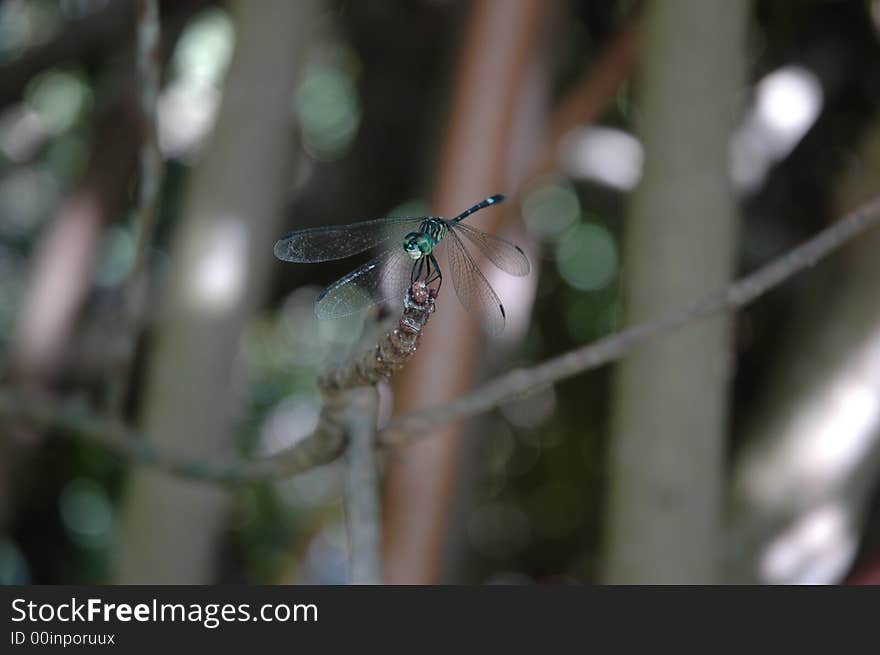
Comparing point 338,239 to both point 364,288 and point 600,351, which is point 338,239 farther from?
point 600,351

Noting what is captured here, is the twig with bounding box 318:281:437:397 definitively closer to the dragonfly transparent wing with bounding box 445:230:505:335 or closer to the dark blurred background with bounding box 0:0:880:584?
the dragonfly transparent wing with bounding box 445:230:505:335

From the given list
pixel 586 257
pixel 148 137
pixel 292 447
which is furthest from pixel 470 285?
pixel 586 257

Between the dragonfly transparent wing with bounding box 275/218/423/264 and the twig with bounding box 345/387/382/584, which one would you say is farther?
the dragonfly transparent wing with bounding box 275/218/423/264

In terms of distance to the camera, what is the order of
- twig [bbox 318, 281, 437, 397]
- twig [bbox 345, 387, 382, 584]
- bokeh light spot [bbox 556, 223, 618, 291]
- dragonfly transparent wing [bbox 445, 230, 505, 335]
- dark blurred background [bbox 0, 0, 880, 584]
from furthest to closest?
bokeh light spot [bbox 556, 223, 618, 291] → dark blurred background [bbox 0, 0, 880, 584] → dragonfly transparent wing [bbox 445, 230, 505, 335] → twig [bbox 345, 387, 382, 584] → twig [bbox 318, 281, 437, 397]

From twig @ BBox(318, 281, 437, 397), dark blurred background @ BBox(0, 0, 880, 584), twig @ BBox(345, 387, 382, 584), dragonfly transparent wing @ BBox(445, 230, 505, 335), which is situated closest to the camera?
twig @ BBox(318, 281, 437, 397)

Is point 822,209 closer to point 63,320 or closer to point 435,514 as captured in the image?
point 435,514

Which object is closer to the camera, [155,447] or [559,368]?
[559,368]

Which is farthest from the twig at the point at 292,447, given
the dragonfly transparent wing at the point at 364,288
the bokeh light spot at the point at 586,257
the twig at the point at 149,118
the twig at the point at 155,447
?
the bokeh light spot at the point at 586,257

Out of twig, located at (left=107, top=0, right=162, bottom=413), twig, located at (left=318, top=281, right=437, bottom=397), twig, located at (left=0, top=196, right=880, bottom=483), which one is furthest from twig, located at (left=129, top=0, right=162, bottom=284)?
twig, located at (left=318, top=281, right=437, bottom=397)
